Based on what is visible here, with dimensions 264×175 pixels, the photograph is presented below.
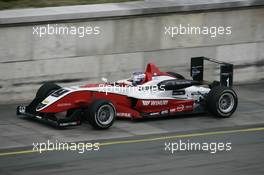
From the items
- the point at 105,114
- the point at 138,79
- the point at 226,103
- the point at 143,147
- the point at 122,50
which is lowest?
the point at 143,147

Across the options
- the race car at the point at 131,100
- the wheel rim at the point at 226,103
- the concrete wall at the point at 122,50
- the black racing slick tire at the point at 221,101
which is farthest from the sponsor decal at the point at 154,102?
the concrete wall at the point at 122,50

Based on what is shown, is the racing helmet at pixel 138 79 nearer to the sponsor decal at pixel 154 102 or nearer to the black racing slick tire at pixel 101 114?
the sponsor decal at pixel 154 102

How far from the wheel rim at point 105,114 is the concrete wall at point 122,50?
3.08 meters

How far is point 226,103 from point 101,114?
2.90 m

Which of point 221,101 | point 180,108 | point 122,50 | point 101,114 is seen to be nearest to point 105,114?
point 101,114

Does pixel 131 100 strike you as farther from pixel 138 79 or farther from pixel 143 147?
pixel 143 147

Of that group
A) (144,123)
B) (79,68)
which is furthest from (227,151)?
(79,68)

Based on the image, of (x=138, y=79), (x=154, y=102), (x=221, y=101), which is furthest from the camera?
(x=221, y=101)

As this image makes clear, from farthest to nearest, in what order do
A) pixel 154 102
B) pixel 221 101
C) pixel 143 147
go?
pixel 221 101 < pixel 154 102 < pixel 143 147

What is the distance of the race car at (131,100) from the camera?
15.8 m

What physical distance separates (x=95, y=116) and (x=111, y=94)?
0.92 metres

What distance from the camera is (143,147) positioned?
14750 mm

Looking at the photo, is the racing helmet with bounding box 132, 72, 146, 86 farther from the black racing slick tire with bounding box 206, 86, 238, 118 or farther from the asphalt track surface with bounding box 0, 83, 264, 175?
the black racing slick tire with bounding box 206, 86, 238, 118

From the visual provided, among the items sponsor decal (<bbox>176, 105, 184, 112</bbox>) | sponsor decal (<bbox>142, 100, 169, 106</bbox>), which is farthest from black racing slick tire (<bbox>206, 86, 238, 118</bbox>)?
sponsor decal (<bbox>142, 100, 169, 106</bbox>)
